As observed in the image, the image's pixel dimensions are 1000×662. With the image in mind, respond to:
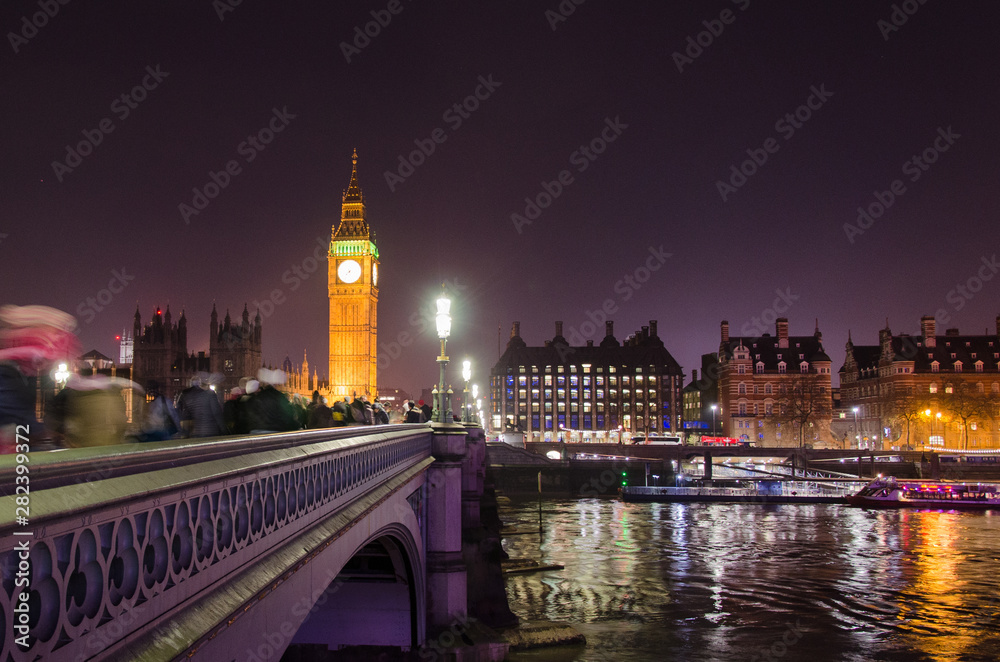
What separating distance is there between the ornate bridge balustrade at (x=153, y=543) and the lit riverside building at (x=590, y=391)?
137222 millimetres

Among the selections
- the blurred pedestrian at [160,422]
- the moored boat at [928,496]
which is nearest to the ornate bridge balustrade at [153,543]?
the blurred pedestrian at [160,422]

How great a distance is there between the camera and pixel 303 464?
6.05 m

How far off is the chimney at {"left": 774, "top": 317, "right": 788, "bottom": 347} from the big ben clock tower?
196 feet

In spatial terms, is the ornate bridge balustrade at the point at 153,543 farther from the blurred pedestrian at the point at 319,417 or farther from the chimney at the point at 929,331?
the chimney at the point at 929,331

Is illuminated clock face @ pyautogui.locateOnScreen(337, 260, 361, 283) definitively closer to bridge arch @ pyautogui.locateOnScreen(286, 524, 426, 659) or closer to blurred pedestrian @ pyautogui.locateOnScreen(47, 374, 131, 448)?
bridge arch @ pyautogui.locateOnScreen(286, 524, 426, 659)

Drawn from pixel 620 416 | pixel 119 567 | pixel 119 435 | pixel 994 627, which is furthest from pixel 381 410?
pixel 620 416

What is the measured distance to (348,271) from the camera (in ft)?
434

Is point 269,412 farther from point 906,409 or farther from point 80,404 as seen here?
point 906,409

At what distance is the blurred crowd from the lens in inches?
203

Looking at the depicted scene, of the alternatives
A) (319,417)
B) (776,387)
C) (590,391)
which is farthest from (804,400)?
(319,417)

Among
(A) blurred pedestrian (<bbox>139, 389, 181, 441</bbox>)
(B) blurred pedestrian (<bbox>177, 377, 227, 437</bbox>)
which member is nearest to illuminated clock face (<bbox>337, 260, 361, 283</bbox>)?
(B) blurred pedestrian (<bbox>177, 377, 227, 437</bbox>)

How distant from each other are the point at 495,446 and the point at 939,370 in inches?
2067

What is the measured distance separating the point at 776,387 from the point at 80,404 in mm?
103093

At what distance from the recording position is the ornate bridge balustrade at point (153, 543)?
274 centimetres
